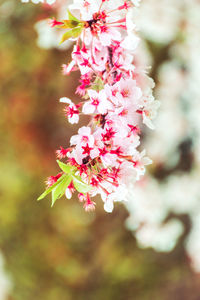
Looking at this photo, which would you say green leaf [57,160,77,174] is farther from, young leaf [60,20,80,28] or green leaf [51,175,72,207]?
young leaf [60,20,80,28]

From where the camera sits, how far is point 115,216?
7.48 feet

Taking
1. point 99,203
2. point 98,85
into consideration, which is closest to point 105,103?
point 98,85

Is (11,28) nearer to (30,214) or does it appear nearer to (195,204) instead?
(30,214)

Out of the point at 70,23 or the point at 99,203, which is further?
the point at 99,203

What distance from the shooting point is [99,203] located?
2.19 metres

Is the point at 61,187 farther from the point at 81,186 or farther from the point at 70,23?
the point at 70,23

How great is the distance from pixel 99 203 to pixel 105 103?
5.71ft

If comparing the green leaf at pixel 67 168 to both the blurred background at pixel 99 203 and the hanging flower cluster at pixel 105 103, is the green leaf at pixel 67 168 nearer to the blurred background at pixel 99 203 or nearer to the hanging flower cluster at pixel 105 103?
the hanging flower cluster at pixel 105 103

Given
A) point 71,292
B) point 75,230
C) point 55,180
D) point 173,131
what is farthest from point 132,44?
point 71,292

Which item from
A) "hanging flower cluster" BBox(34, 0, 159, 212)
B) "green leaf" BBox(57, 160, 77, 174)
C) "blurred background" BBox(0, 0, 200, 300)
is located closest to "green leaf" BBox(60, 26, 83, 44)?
"hanging flower cluster" BBox(34, 0, 159, 212)

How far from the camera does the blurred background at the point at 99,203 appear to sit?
2.09 meters

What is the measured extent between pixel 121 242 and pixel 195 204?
623mm

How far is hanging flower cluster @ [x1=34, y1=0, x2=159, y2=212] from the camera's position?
1.69 ft

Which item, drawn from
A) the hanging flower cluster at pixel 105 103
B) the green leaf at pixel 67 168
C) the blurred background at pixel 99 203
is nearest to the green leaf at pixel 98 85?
the hanging flower cluster at pixel 105 103
